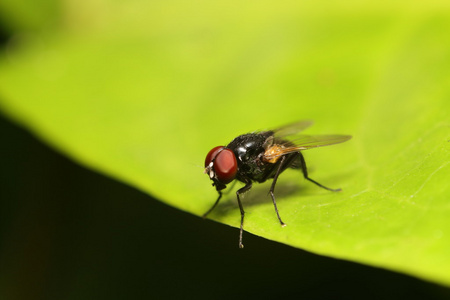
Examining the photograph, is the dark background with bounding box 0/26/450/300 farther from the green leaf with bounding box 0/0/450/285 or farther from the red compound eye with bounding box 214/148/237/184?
the red compound eye with bounding box 214/148/237/184

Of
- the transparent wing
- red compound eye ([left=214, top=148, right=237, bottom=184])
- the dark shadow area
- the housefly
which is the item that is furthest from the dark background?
the transparent wing

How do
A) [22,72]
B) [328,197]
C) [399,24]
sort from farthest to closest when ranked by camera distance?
[22,72], [399,24], [328,197]

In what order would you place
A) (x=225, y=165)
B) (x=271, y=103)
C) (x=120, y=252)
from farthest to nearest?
(x=271, y=103), (x=120, y=252), (x=225, y=165)

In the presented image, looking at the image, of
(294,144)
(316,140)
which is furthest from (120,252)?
(316,140)

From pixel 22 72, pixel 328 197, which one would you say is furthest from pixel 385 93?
pixel 22 72

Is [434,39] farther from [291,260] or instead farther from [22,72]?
[22,72]

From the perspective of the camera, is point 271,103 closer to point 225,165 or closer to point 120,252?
point 225,165

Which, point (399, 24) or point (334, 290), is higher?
point (399, 24)

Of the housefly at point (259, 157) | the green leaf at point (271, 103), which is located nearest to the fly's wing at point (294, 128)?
the housefly at point (259, 157)
